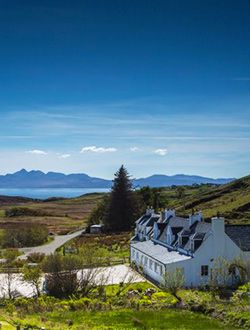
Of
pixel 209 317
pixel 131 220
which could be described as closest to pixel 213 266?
pixel 209 317

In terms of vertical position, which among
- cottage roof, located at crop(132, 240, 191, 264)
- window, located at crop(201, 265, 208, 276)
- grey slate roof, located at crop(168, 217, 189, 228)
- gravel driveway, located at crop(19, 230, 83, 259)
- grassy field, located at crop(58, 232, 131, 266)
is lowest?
gravel driveway, located at crop(19, 230, 83, 259)

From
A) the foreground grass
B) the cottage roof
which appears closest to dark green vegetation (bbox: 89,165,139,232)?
the cottage roof

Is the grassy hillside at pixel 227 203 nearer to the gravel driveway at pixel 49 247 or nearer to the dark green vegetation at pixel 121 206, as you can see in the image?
the dark green vegetation at pixel 121 206

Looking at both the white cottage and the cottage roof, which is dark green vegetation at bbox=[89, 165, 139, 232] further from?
the white cottage

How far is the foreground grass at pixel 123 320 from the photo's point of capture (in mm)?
24750

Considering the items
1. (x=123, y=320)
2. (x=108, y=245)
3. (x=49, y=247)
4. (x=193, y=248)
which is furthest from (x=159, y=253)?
(x=49, y=247)

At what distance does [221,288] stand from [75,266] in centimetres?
1085

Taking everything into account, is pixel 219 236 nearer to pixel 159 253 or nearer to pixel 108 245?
pixel 159 253

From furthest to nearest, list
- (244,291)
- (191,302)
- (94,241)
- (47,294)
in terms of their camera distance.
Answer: (94,241), (47,294), (244,291), (191,302)

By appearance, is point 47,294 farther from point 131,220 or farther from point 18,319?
point 131,220

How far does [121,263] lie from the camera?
52125 mm

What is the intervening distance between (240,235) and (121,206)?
4383 centimetres

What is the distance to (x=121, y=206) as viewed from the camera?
85.4m

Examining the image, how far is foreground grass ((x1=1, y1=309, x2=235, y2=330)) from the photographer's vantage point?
81.2 ft
